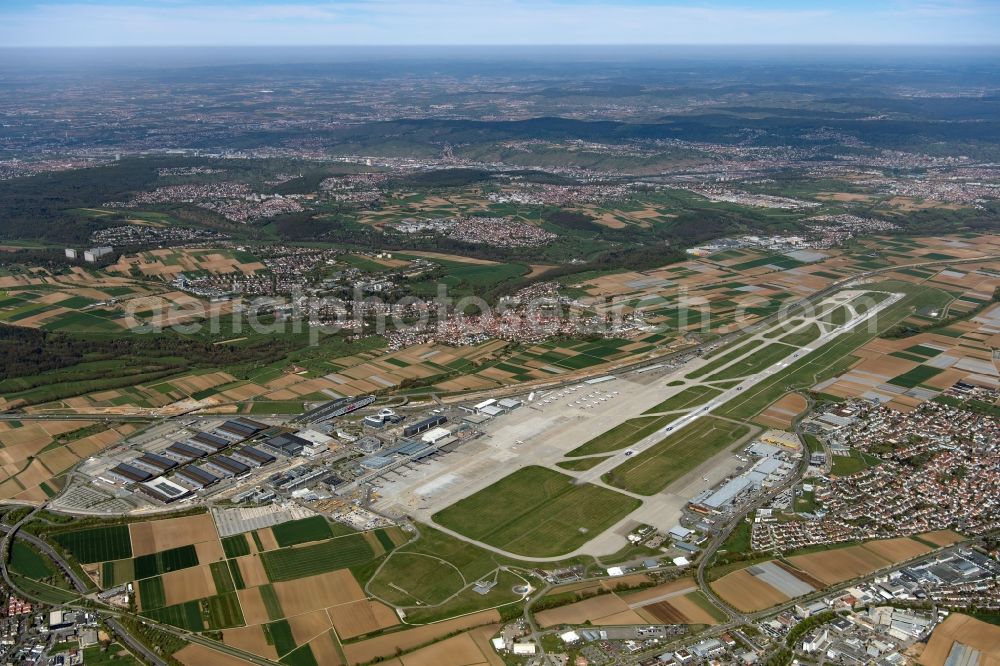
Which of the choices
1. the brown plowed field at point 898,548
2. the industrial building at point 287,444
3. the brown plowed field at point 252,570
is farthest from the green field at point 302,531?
the brown plowed field at point 898,548

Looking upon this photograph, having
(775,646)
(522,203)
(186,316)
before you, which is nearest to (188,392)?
(186,316)

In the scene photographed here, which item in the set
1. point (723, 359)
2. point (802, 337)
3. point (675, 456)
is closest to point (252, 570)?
point (675, 456)

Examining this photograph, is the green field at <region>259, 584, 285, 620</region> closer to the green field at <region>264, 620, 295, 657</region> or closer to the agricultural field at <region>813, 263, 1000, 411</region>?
the green field at <region>264, 620, 295, 657</region>

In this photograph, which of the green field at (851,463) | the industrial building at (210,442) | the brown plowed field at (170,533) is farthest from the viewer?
the industrial building at (210,442)

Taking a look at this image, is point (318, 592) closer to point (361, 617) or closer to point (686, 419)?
point (361, 617)

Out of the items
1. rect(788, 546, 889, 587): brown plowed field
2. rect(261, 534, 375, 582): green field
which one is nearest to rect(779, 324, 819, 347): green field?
rect(788, 546, 889, 587): brown plowed field

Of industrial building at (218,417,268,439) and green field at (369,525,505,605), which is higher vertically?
industrial building at (218,417,268,439)

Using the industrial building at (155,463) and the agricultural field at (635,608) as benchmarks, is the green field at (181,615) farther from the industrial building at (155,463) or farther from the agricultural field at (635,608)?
the agricultural field at (635,608)
